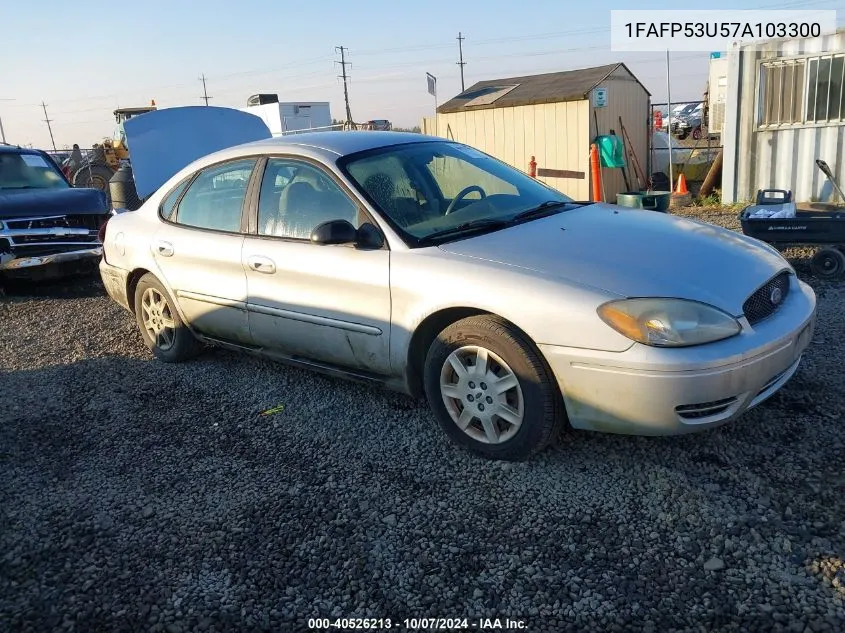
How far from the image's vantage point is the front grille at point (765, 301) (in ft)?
10.1

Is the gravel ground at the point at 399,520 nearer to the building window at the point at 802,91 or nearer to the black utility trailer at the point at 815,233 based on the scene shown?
the black utility trailer at the point at 815,233

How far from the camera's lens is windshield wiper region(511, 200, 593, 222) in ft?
12.8

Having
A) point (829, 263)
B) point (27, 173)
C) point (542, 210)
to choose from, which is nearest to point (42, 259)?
point (27, 173)

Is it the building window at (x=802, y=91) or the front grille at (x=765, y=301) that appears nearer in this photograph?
the front grille at (x=765, y=301)

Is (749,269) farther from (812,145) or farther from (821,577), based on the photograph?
(812,145)

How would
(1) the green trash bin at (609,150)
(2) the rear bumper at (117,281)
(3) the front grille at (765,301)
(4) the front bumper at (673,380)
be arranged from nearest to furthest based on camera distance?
(4) the front bumper at (673,380) < (3) the front grille at (765,301) < (2) the rear bumper at (117,281) < (1) the green trash bin at (609,150)

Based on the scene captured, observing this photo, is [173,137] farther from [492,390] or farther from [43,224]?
[492,390]

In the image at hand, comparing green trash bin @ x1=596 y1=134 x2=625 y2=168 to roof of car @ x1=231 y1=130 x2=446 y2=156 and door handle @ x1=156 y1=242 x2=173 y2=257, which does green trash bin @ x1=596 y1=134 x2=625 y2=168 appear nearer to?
roof of car @ x1=231 y1=130 x2=446 y2=156

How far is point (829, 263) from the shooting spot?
20.4 feet

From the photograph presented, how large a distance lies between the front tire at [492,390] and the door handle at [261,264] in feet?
4.07

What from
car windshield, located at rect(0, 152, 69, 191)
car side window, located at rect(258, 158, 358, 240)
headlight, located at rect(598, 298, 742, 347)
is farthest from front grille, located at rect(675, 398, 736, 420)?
car windshield, located at rect(0, 152, 69, 191)

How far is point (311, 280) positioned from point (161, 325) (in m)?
1.88

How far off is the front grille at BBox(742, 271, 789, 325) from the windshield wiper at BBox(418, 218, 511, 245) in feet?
4.26

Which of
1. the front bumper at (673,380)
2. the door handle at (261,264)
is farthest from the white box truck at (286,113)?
the front bumper at (673,380)
